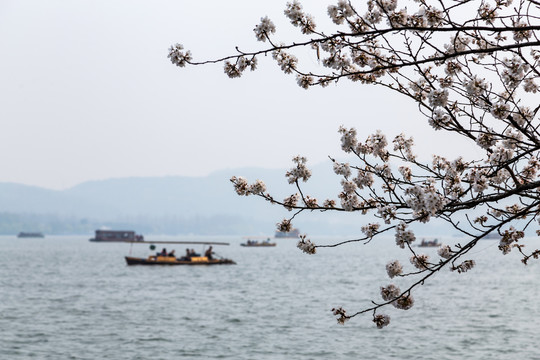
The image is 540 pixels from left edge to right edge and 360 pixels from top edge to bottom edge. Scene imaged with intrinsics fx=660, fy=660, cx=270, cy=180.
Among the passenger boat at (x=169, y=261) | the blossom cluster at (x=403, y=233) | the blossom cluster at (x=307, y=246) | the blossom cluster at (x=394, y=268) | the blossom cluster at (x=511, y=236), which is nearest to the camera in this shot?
the blossom cluster at (x=403, y=233)

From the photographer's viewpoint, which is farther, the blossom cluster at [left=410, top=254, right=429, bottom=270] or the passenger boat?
the passenger boat

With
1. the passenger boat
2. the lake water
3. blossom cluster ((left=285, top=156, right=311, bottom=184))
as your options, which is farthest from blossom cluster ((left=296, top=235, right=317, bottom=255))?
the passenger boat

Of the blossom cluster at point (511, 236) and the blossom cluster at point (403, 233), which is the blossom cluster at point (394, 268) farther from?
the blossom cluster at point (511, 236)

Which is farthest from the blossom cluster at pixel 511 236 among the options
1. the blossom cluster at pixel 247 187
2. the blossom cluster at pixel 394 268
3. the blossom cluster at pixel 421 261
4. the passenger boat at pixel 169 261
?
the passenger boat at pixel 169 261

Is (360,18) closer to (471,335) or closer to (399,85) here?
(399,85)

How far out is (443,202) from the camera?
23.0ft

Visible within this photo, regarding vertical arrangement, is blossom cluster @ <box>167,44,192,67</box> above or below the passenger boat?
above

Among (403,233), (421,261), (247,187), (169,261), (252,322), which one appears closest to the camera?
(403,233)

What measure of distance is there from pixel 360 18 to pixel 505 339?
91.9ft

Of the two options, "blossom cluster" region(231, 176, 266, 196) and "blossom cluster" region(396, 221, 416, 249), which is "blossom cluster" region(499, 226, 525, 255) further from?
"blossom cluster" region(231, 176, 266, 196)

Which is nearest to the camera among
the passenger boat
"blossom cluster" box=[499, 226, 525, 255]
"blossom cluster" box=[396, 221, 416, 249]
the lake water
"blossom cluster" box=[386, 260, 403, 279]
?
"blossom cluster" box=[396, 221, 416, 249]

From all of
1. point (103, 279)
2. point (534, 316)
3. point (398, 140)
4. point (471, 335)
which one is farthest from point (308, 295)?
point (398, 140)

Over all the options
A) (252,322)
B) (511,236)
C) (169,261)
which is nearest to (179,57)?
(511,236)

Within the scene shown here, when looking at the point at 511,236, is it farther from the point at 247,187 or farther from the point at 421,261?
the point at 247,187
